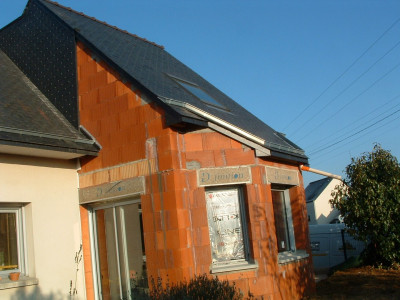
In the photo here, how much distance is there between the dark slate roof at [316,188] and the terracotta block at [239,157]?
3248cm

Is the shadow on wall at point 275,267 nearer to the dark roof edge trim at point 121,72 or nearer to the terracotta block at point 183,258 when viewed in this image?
the terracotta block at point 183,258

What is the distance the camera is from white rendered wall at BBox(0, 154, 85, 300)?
8.45 meters

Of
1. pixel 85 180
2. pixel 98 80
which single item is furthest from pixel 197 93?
pixel 85 180

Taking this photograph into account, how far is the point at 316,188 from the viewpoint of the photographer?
141 ft

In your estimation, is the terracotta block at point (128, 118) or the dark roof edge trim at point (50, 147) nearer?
the dark roof edge trim at point (50, 147)

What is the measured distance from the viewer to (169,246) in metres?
8.16

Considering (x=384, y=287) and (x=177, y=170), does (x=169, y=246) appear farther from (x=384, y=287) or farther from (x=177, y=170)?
(x=384, y=287)

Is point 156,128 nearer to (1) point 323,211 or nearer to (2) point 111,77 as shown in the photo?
(2) point 111,77

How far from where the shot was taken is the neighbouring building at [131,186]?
8.34 metres

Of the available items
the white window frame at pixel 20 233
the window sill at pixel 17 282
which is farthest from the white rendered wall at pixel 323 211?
the window sill at pixel 17 282

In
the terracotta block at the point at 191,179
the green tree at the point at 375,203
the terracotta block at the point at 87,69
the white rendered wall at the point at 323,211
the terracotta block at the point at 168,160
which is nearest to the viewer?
the terracotta block at the point at 168,160

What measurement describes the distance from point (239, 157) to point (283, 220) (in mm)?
2428

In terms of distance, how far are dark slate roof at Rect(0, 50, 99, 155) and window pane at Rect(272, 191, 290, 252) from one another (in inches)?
161

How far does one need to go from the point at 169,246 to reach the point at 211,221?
102cm
